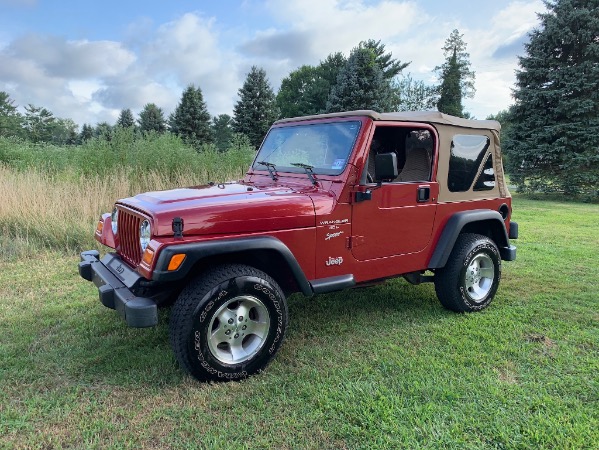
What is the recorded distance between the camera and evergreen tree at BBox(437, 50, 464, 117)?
119 ft

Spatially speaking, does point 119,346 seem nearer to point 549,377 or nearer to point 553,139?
point 549,377

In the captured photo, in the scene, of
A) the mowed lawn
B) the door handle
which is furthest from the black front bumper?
the door handle

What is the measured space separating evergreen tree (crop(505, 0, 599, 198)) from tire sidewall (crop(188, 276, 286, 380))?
1647 centimetres

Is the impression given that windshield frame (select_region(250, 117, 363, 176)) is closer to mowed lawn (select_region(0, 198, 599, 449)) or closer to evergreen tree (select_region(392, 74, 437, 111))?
mowed lawn (select_region(0, 198, 599, 449))

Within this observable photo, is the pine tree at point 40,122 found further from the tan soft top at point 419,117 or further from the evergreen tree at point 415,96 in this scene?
the tan soft top at point 419,117

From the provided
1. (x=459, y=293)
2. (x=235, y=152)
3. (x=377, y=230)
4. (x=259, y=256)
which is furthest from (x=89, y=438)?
(x=235, y=152)

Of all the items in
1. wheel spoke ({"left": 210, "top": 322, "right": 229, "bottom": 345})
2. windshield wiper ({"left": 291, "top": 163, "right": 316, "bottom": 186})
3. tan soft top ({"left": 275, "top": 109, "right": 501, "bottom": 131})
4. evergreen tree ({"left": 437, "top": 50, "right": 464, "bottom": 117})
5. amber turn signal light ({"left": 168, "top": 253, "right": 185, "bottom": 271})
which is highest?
evergreen tree ({"left": 437, "top": 50, "right": 464, "bottom": 117})

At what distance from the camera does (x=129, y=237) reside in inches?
132

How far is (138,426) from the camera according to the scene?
255cm

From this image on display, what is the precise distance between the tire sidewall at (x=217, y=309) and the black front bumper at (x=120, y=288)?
298 mm

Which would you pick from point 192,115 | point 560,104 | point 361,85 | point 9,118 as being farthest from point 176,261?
point 9,118

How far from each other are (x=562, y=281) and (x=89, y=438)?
17.4ft

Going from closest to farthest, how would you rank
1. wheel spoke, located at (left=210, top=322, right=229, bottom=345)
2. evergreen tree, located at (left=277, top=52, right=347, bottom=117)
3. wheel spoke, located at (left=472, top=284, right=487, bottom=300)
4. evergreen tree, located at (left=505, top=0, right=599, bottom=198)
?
wheel spoke, located at (left=210, top=322, right=229, bottom=345) < wheel spoke, located at (left=472, top=284, right=487, bottom=300) < evergreen tree, located at (left=505, top=0, right=599, bottom=198) < evergreen tree, located at (left=277, top=52, right=347, bottom=117)

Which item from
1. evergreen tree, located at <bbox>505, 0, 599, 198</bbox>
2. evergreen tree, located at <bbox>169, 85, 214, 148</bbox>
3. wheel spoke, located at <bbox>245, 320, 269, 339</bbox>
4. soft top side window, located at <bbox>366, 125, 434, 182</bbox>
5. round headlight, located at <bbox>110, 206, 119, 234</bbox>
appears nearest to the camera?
wheel spoke, located at <bbox>245, 320, 269, 339</bbox>
